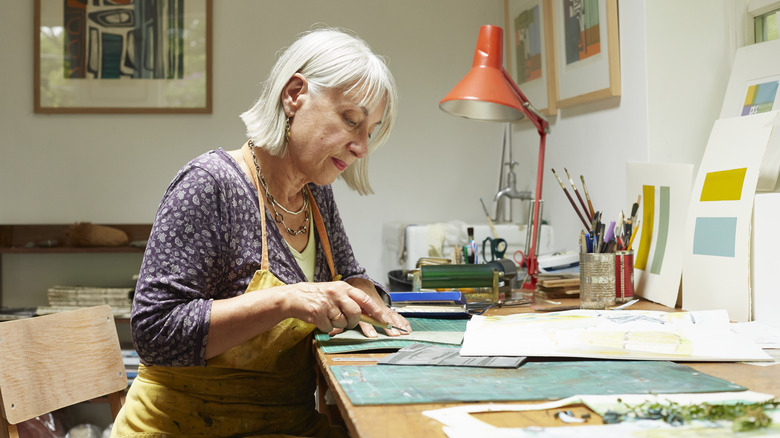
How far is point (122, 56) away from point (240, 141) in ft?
2.26

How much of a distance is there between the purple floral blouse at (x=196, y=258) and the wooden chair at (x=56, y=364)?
332 millimetres

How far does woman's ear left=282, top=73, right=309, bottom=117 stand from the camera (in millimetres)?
1522

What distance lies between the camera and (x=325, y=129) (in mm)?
1519

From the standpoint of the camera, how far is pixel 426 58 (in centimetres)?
357

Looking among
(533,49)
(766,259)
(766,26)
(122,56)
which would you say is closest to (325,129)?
(766,259)

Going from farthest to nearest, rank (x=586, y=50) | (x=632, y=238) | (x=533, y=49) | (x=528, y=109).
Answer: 1. (x=533, y=49)
2. (x=586, y=50)
3. (x=528, y=109)
4. (x=632, y=238)

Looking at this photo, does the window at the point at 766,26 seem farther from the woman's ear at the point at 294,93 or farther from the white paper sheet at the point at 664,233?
the woman's ear at the point at 294,93

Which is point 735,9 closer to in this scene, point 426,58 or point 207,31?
point 426,58

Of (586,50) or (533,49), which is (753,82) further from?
(533,49)

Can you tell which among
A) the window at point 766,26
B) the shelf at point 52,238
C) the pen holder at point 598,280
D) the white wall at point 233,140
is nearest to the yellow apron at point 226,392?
the pen holder at point 598,280

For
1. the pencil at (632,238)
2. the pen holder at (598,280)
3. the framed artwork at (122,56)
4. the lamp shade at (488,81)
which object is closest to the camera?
the pen holder at (598,280)

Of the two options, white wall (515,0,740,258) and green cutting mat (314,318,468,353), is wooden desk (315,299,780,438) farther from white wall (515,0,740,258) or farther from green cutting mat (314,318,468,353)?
white wall (515,0,740,258)

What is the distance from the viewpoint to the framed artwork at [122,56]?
3387 mm

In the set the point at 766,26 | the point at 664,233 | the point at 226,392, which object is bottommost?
the point at 226,392
